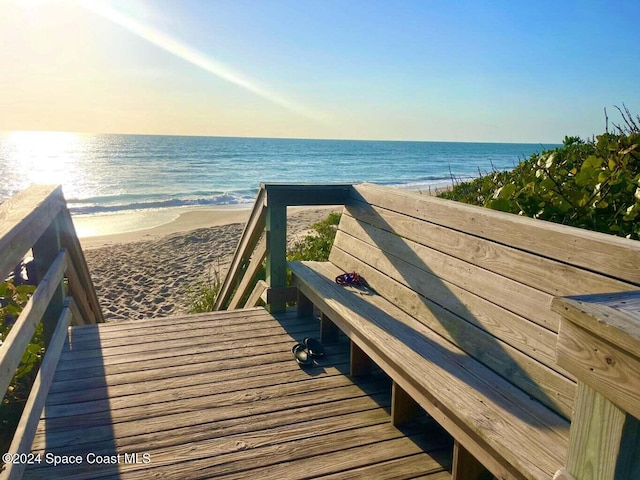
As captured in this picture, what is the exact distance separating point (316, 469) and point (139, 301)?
593cm

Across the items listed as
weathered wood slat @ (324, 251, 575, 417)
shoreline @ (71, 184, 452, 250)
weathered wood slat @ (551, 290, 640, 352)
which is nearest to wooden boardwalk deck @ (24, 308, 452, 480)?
weathered wood slat @ (324, 251, 575, 417)

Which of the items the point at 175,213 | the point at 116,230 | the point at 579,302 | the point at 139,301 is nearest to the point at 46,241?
the point at 579,302

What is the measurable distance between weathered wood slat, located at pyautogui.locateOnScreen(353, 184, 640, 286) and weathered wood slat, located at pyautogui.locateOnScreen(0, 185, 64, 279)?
6.53ft

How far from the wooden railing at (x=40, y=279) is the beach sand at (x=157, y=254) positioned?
3.17m

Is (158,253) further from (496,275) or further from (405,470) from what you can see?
→ (496,275)

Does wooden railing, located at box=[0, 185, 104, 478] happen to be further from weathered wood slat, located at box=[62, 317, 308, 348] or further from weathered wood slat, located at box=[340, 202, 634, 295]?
weathered wood slat, located at box=[340, 202, 634, 295]

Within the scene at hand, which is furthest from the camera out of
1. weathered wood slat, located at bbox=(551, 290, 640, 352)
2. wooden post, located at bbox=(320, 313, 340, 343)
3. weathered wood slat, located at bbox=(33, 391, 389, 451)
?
wooden post, located at bbox=(320, 313, 340, 343)

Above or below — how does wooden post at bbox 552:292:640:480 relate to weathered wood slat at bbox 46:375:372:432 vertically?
above

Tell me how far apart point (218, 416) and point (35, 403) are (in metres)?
0.86

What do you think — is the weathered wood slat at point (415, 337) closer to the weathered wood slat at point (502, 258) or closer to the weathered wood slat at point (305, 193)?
the weathered wood slat at point (502, 258)

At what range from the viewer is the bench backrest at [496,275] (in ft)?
5.75

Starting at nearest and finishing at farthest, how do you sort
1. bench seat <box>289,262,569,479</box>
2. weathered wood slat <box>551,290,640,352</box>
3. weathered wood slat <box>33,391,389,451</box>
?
1. weathered wood slat <box>551,290,640,352</box>
2. bench seat <box>289,262,569,479</box>
3. weathered wood slat <box>33,391,389,451</box>

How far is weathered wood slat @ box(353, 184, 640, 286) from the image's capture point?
1.62 m

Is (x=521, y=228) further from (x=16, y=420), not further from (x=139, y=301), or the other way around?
(x=139, y=301)
